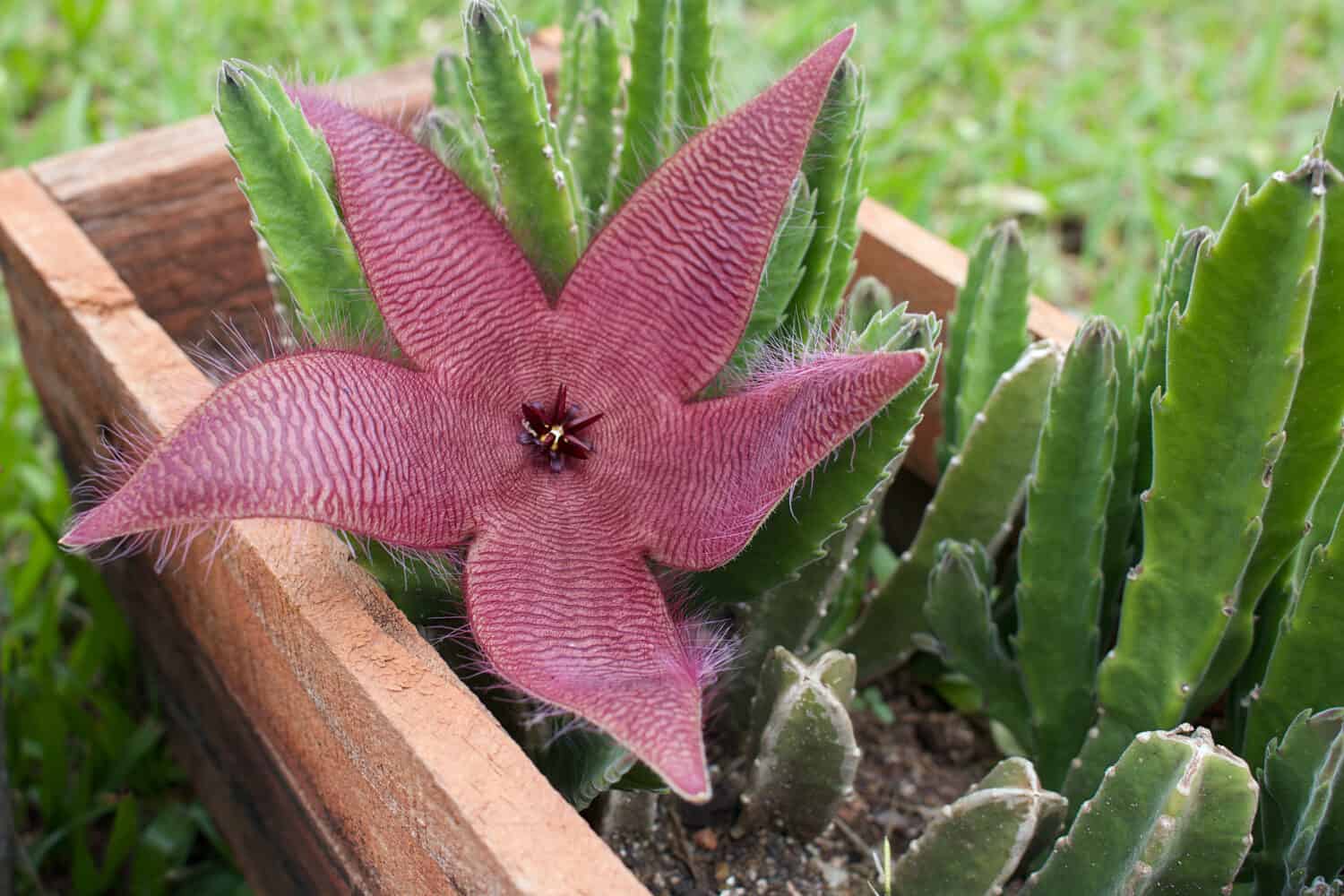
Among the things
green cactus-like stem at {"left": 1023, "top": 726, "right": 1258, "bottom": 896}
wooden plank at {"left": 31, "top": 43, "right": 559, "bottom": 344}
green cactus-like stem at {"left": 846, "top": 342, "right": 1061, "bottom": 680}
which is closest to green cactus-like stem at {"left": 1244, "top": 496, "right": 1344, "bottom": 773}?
green cactus-like stem at {"left": 1023, "top": 726, "right": 1258, "bottom": 896}

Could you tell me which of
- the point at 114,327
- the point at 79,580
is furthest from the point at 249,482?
the point at 79,580

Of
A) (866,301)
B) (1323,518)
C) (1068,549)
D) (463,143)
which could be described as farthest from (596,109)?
(1323,518)

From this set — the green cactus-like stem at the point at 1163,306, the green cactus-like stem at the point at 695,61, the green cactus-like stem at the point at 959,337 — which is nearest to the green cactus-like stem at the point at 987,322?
the green cactus-like stem at the point at 959,337

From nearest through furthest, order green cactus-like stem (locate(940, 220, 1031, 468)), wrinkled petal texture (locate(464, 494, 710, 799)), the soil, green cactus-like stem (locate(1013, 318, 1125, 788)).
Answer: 1. wrinkled petal texture (locate(464, 494, 710, 799))
2. green cactus-like stem (locate(1013, 318, 1125, 788))
3. the soil
4. green cactus-like stem (locate(940, 220, 1031, 468))

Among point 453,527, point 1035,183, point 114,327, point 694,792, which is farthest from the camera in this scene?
point 1035,183

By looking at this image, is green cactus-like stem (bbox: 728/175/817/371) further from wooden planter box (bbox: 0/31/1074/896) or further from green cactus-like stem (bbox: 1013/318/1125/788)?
wooden planter box (bbox: 0/31/1074/896)

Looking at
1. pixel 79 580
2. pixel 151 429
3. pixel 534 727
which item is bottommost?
pixel 79 580

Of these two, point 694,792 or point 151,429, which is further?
point 151,429

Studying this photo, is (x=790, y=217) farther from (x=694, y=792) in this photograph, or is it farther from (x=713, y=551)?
(x=694, y=792)
